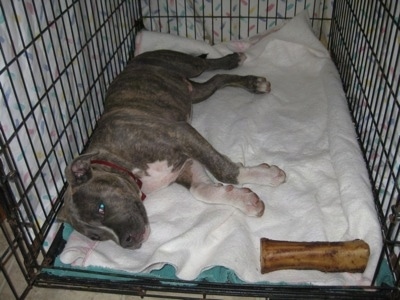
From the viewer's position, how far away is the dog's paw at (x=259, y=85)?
10.1ft

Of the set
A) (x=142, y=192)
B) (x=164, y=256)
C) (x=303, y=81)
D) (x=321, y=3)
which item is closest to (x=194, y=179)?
(x=142, y=192)

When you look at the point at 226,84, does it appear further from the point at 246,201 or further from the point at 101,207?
the point at 101,207

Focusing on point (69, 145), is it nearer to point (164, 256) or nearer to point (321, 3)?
point (164, 256)

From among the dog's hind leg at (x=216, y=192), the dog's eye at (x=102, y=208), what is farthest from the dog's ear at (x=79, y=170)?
the dog's hind leg at (x=216, y=192)

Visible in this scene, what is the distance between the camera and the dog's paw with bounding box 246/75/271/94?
3.07 meters

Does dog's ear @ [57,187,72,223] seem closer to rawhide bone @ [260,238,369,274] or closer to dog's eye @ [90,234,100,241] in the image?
dog's eye @ [90,234,100,241]

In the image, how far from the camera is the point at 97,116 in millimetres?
2955

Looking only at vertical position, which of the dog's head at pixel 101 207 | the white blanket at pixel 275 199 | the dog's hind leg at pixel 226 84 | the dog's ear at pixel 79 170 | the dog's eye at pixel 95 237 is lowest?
the white blanket at pixel 275 199

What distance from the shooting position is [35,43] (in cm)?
218

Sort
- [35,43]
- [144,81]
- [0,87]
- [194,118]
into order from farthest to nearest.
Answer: [194,118] → [144,81] → [35,43] → [0,87]

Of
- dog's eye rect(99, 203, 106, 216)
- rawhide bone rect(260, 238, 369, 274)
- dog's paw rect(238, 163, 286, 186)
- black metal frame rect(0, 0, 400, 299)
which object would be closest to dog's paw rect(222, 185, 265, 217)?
dog's paw rect(238, 163, 286, 186)

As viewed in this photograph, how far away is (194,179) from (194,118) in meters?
0.68

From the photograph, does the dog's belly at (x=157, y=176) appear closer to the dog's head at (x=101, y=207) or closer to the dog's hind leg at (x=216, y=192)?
the dog's hind leg at (x=216, y=192)

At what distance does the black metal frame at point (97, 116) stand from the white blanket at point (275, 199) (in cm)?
10
